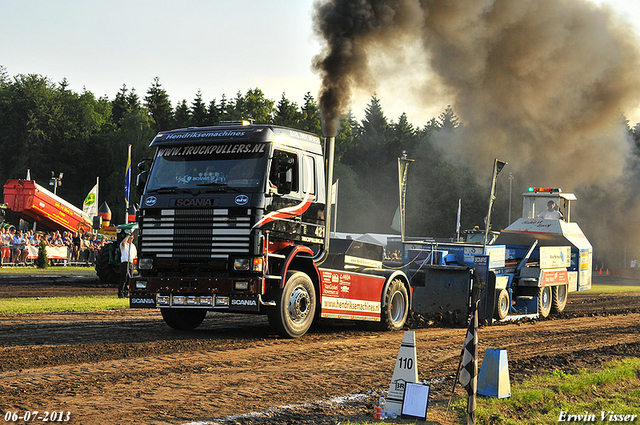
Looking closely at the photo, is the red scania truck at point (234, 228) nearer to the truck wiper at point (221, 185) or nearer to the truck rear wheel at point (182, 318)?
the truck wiper at point (221, 185)

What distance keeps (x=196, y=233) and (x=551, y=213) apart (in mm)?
13053

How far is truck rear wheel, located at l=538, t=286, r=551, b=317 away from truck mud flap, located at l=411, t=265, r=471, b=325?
11.2ft

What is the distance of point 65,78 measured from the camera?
315ft

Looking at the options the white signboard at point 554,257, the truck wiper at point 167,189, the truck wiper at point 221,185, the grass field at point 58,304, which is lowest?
the grass field at point 58,304

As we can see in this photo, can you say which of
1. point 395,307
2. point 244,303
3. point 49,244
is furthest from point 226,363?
point 49,244

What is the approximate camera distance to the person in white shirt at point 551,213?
19.7 metres

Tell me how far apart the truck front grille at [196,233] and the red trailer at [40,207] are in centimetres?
2680

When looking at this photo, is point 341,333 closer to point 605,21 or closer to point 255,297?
point 255,297

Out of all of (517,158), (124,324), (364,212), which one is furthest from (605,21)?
(364,212)

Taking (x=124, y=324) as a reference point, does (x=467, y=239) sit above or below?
above

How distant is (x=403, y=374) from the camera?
632cm

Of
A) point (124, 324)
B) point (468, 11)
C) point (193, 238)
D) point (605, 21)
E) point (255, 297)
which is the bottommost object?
point (124, 324)

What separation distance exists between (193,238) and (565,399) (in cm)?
582

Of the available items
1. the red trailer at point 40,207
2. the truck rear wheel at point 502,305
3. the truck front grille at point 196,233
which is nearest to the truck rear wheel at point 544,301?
the truck rear wheel at point 502,305
